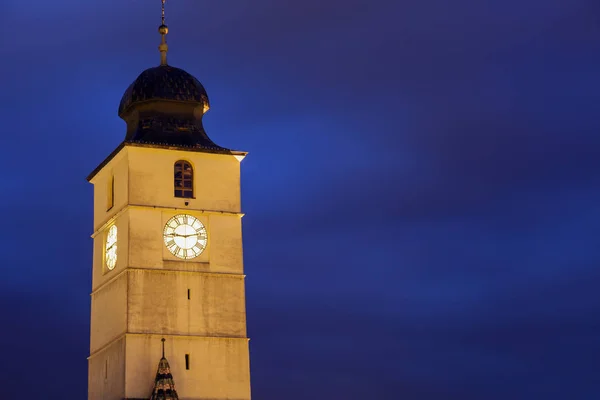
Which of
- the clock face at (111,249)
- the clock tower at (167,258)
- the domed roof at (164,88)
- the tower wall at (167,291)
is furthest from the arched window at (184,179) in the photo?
the clock face at (111,249)

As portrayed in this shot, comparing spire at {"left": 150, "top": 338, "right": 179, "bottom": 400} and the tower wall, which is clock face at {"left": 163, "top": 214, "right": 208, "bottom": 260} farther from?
spire at {"left": 150, "top": 338, "right": 179, "bottom": 400}

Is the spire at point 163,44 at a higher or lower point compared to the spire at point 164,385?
higher

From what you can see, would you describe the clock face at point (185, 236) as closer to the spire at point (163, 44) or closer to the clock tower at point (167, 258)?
the clock tower at point (167, 258)

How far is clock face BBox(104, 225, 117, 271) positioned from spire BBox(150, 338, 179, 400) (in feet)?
17.6

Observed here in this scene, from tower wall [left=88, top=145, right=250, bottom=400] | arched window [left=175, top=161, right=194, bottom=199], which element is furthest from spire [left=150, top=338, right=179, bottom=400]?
arched window [left=175, top=161, right=194, bottom=199]

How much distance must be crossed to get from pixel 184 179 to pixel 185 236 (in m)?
2.47

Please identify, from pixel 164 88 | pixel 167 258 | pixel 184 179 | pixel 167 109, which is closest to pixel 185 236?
pixel 167 258

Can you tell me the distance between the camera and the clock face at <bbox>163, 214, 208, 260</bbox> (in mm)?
66312

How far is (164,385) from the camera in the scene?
2489 inches

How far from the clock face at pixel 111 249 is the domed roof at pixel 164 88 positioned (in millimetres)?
5273

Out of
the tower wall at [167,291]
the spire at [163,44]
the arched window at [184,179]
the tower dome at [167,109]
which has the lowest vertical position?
the tower wall at [167,291]

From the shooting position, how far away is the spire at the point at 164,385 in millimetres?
63000

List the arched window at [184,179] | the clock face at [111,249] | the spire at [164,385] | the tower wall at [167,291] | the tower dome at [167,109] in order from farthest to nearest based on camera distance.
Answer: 1. the tower dome at [167,109]
2. the arched window at [184,179]
3. the clock face at [111,249]
4. the tower wall at [167,291]
5. the spire at [164,385]

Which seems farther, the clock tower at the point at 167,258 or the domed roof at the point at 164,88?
the domed roof at the point at 164,88
